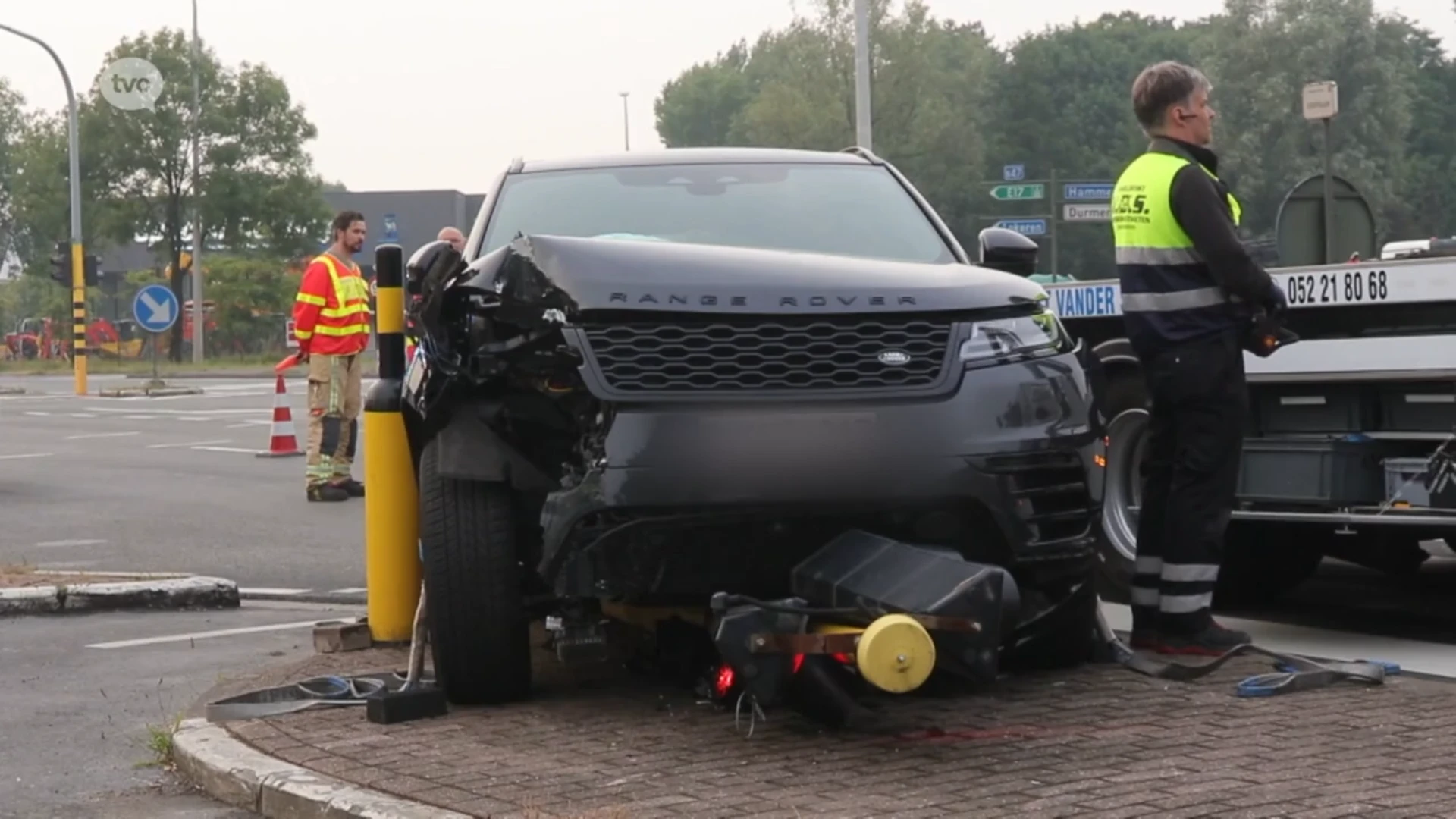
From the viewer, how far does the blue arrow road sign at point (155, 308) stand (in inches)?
1286

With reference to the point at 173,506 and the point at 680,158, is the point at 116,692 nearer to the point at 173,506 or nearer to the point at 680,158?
the point at 680,158

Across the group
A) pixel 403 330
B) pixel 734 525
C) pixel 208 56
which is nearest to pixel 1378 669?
pixel 734 525

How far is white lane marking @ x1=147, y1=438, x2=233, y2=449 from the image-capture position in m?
21.2

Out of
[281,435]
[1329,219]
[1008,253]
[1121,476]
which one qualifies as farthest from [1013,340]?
[281,435]

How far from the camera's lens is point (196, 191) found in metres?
57.9

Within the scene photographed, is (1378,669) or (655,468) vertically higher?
(655,468)

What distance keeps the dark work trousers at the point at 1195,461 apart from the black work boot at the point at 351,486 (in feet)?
28.7

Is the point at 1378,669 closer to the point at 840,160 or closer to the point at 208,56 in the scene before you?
the point at 840,160

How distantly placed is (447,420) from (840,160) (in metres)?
2.24

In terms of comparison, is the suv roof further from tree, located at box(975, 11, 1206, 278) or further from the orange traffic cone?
tree, located at box(975, 11, 1206, 278)

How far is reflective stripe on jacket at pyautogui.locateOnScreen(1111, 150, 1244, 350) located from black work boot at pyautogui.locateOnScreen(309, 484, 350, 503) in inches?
345

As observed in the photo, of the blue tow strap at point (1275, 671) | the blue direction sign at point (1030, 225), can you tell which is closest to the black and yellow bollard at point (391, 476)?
the blue tow strap at point (1275, 671)

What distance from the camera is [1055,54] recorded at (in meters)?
97.8

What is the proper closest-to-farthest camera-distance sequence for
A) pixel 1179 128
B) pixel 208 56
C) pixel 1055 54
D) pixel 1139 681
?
pixel 1139 681 → pixel 1179 128 → pixel 208 56 → pixel 1055 54
